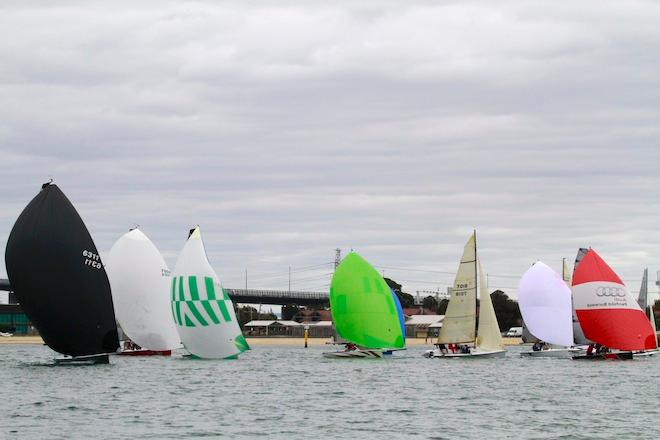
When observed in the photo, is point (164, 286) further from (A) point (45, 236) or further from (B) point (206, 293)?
(A) point (45, 236)

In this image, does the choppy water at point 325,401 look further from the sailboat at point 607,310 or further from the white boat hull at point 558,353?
the white boat hull at point 558,353

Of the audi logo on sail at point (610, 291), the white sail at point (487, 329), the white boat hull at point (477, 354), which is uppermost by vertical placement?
the audi logo on sail at point (610, 291)

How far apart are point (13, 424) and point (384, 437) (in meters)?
12.3

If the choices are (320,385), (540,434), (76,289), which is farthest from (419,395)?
(76,289)

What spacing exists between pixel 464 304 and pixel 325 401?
3085cm

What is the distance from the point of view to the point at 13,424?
40000 millimetres

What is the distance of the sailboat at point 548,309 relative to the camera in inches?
3484

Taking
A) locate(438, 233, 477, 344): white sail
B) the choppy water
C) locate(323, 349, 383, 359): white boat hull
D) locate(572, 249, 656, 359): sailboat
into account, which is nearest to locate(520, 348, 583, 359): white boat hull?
locate(572, 249, 656, 359): sailboat

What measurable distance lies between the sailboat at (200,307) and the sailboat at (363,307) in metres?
7.59

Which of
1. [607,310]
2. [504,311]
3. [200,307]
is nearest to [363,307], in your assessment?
[200,307]

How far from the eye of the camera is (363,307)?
3063 inches

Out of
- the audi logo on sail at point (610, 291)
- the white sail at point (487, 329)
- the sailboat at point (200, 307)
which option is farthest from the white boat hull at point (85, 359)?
the audi logo on sail at point (610, 291)

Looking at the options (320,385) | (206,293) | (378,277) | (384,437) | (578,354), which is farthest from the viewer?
(578,354)

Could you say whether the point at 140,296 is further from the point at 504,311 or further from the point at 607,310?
the point at 504,311
